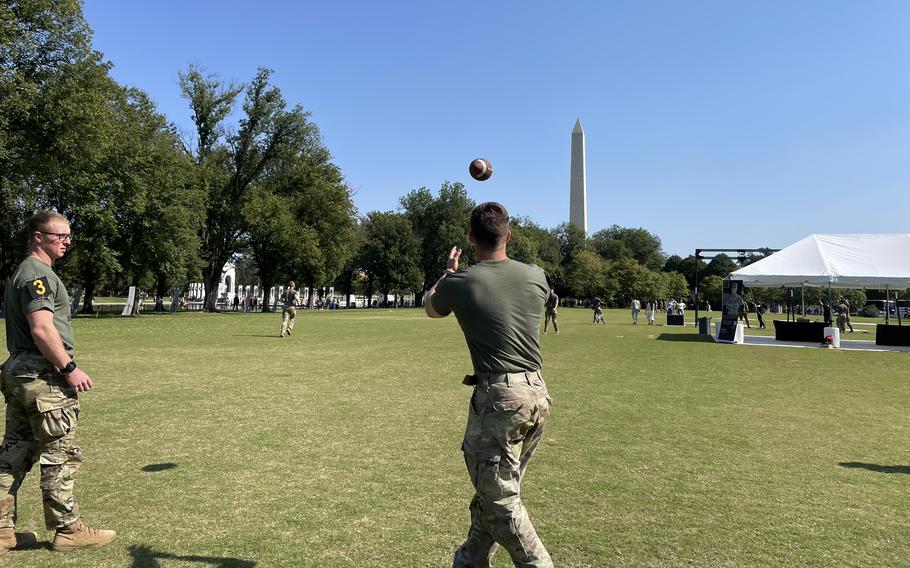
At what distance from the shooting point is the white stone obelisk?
96625 millimetres

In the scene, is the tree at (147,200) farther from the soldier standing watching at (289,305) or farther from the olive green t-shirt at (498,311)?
the olive green t-shirt at (498,311)

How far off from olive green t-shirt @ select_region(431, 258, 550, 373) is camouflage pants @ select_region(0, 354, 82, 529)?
2875 millimetres

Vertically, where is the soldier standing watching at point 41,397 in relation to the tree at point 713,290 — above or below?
below

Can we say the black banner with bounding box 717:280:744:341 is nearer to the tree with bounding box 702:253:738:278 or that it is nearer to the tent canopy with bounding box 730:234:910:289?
the tent canopy with bounding box 730:234:910:289

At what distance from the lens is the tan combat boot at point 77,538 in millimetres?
3952

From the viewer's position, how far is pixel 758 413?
902 centimetres

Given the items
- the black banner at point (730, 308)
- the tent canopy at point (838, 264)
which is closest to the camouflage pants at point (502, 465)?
the tent canopy at point (838, 264)

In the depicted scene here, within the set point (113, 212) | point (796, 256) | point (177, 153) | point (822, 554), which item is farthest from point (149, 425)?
point (177, 153)

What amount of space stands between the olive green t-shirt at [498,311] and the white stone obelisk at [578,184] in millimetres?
97935

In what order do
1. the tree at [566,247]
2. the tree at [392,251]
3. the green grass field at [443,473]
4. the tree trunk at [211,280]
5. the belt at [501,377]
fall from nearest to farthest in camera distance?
the belt at [501,377]
the green grass field at [443,473]
the tree trunk at [211,280]
the tree at [392,251]
the tree at [566,247]

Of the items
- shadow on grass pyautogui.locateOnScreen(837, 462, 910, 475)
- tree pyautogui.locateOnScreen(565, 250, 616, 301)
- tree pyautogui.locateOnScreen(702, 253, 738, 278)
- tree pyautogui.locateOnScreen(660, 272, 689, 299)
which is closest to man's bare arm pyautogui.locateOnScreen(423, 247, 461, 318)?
shadow on grass pyautogui.locateOnScreen(837, 462, 910, 475)

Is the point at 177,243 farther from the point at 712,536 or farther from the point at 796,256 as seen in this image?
the point at 712,536

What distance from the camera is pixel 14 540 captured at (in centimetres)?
391

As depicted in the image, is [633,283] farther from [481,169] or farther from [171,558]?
[171,558]
